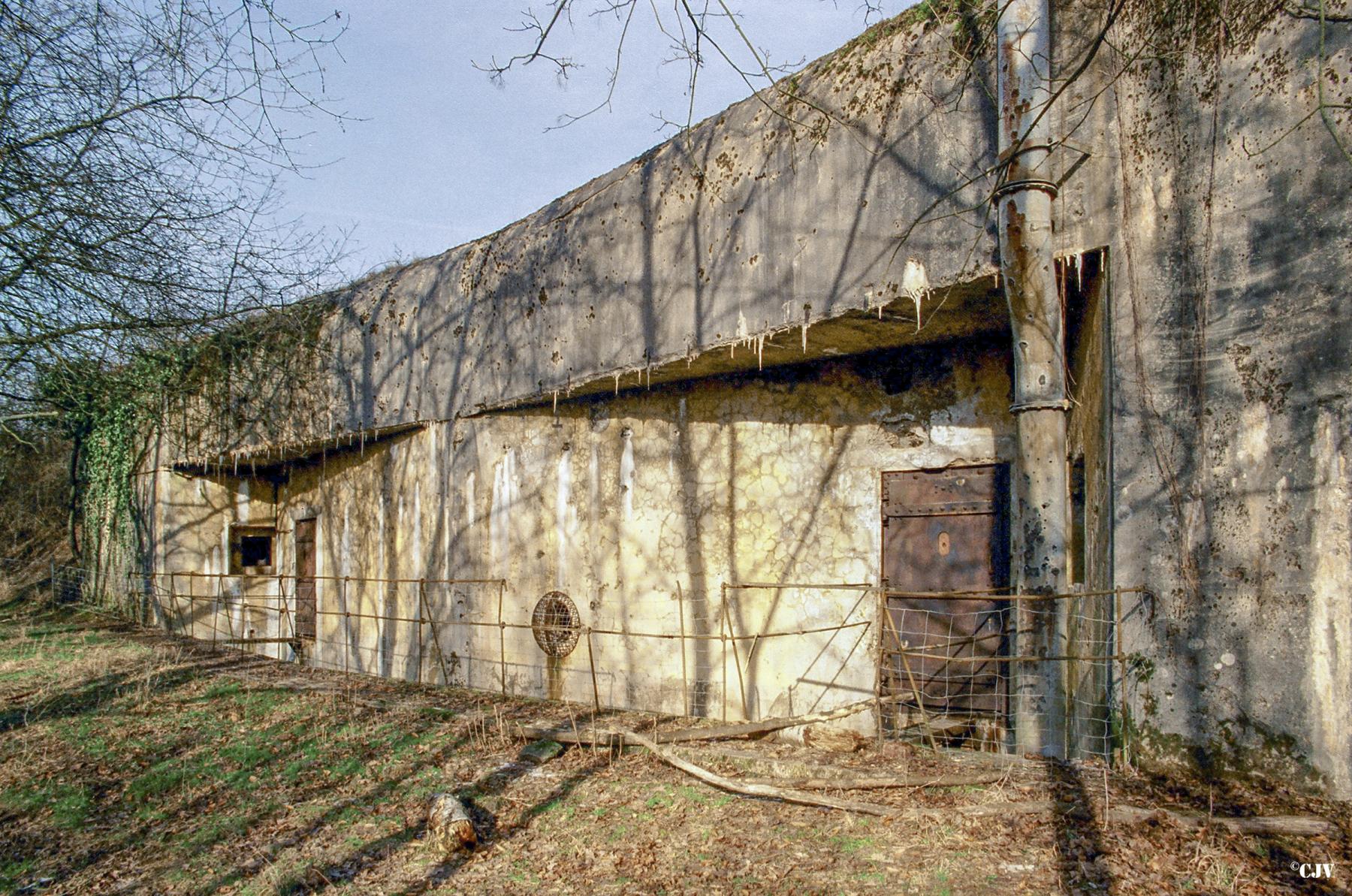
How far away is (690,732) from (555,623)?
7.73ft

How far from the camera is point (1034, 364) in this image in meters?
5.11

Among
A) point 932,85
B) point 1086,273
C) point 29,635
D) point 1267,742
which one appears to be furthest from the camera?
point 29,635

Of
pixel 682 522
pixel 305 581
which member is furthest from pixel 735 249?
pixel 305 581

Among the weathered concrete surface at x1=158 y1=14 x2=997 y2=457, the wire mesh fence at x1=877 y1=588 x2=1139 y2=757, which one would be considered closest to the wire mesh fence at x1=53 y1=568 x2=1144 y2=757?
the wire mesh fence at x1=877 y1=588 x2=1139 y2=757

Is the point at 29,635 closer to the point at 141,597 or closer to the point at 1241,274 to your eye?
the point at 141,597

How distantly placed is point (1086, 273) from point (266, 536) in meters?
12.9

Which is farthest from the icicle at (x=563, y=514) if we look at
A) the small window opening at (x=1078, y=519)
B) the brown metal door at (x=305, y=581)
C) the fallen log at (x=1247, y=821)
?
the brown metal door at (x=305, y=581)

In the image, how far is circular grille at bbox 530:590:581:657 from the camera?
8.23 meters

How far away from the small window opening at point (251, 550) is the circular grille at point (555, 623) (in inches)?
282

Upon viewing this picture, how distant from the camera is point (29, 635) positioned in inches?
467

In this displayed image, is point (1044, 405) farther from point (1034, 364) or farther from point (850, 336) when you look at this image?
point (850, 336)

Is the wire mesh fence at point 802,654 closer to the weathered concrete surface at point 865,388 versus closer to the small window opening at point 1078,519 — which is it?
the weathered concrete surface at point 865,388

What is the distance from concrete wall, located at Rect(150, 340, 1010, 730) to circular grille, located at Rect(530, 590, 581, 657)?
9 centimetres

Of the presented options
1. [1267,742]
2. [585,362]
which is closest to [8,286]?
[585,362]
